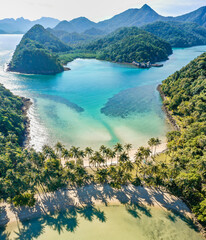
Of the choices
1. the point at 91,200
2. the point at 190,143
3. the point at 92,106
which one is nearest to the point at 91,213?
the point at 91,200

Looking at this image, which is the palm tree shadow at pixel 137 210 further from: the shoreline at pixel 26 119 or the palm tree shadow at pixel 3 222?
the shoreline at pixel 26 119

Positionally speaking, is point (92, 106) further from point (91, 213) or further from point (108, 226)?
point (108, 226)

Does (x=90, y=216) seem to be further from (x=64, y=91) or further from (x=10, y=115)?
(x=64, y=91)

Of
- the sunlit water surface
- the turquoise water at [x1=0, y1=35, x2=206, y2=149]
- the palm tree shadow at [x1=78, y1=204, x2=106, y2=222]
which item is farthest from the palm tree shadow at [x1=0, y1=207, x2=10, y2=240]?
the turquoise water at [x1=0, y1=35, x2=206, y2=149]

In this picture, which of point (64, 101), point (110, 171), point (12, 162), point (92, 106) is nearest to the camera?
point (110, 171)

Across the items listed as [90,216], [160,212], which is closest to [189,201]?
[160,212]

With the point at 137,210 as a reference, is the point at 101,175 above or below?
above

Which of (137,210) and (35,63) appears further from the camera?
(35,63)
